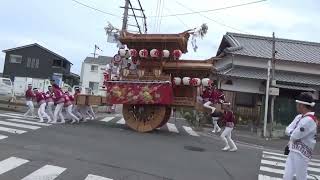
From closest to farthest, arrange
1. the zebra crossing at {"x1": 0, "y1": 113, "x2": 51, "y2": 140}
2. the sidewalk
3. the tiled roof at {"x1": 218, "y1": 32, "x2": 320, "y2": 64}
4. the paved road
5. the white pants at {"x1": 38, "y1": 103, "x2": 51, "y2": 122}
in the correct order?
the paved road
the zebra crossing at {"x1": 0, "y1": 113, "x2": 51, "y2": 140}
the sidewalk
the white pants at {"x1": 38, "y1": 103, "x2": 51, "y2": 122}
the tiled roof at {"x1": 218, "y1": 32, "x2": 320, "y2": 64}

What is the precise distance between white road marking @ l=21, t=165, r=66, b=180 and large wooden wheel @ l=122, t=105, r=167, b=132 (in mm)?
9385

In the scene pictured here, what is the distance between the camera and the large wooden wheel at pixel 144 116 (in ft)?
66.7

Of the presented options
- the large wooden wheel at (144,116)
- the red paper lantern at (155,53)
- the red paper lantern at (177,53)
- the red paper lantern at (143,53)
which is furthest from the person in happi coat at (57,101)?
the red paper lantern at (177,53)

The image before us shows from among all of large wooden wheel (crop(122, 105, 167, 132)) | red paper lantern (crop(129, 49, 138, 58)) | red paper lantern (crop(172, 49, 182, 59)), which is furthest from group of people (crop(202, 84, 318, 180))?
red paper lantern (crop(129, 49, 138, 58))

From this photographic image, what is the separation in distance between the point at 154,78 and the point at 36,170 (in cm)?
993

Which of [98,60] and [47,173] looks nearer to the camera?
[47,173]

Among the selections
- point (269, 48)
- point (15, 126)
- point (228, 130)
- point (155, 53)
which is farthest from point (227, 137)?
point (269, 48)

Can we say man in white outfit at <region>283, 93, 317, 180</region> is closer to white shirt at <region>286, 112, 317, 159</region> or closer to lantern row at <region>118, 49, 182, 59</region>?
white shirt at <region>286, 112, 317, 159</region>

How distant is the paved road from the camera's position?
11.0 meters

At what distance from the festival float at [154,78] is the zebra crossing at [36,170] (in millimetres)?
8882

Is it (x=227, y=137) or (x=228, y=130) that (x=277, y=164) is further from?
(x=227, y=137)

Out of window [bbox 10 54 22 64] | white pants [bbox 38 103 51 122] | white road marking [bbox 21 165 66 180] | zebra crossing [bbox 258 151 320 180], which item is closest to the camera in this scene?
white road marking [bbox 21 165 66 180]

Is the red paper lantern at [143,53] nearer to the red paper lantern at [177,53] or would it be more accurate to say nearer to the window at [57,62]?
the red paper lantern at [177,53]

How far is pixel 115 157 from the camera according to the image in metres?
13.2
